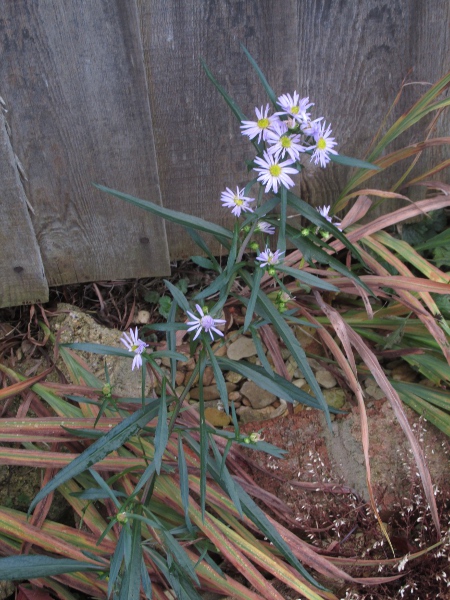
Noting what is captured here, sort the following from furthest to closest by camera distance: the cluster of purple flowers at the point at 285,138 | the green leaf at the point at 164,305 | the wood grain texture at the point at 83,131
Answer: the green leaf at the point at 164,305 < the wood grain texture at the point at 83,131 < the cluster of purple flowers at the point at 285,138

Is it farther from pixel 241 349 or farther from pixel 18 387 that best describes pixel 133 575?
pixel 241 349

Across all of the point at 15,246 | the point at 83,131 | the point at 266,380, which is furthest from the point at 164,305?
the point at 266,380

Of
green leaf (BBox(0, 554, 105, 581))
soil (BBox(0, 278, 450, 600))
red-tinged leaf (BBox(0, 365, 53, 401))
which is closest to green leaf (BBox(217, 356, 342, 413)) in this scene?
soil (BBox(0, 278, 450, 600))

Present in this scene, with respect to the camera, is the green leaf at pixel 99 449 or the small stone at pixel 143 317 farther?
the small stone at pixel 143 317

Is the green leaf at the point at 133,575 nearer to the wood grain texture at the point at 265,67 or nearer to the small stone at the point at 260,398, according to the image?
the small stone at the point at 260,398

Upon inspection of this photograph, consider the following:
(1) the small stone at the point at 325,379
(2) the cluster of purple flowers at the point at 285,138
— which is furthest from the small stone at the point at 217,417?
(2) the cluster of purple flowers at the point at 285,138

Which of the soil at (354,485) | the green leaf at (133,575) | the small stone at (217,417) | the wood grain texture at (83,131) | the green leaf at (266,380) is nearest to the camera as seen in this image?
the green leaf at (133,575)
